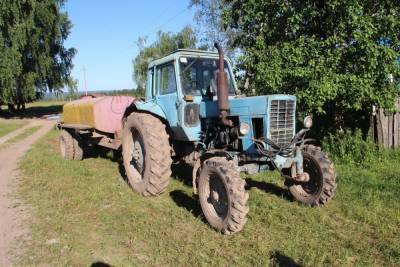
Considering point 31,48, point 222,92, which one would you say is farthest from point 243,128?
point 31,48

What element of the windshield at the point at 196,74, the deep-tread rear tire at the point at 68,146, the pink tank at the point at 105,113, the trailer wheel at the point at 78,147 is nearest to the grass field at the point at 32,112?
the deep-tread rear tire at the point at 68,146

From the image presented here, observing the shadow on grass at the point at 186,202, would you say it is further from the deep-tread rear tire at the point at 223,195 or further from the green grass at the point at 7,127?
the green grass at the point at 7,127

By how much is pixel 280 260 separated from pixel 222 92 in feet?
7.93

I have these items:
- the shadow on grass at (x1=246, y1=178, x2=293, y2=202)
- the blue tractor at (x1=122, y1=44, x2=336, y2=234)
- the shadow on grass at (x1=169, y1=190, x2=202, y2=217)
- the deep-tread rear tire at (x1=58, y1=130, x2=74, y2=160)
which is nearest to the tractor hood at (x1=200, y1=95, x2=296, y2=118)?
the blue tractor at (x1=122, y1=44, x2=336, y2=234)

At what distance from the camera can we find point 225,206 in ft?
19.4

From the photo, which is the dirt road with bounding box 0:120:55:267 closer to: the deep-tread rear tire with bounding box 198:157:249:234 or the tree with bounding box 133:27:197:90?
the deep-tread rear tire with bounding box 198:157:249:234

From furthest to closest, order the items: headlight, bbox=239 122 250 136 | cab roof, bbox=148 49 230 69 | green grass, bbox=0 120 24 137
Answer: green grass, bbox=0 120 24 137, cab roof, bbox=148 49 230 69, headlight, bbox=239 122 250 136

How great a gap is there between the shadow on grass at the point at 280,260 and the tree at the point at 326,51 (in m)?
4.47

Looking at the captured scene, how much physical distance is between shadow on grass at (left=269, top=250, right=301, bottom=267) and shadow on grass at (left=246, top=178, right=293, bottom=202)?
214cm

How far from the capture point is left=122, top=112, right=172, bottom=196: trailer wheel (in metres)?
7.19

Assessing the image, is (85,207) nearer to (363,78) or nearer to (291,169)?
(291,169)

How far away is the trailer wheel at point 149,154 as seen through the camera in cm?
719

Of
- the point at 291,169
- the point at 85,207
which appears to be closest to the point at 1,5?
the point at 85,207

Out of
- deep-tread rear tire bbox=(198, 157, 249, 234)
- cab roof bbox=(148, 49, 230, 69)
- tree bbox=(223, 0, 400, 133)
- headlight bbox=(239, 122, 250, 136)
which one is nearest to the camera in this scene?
deep-tread rear tire bbox=(198, 157, 249, 234)
